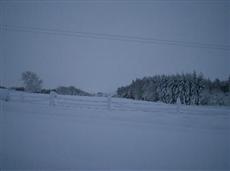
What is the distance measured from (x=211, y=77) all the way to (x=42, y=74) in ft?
12.5

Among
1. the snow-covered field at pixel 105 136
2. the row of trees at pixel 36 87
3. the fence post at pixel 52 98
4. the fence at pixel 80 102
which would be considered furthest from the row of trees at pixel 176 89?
the fence post at pixel 52 98

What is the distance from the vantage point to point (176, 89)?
5.36 m

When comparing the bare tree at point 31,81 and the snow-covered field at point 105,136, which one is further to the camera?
the bare tree at point 31,81

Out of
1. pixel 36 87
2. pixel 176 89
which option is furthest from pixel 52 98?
pixel 176 89

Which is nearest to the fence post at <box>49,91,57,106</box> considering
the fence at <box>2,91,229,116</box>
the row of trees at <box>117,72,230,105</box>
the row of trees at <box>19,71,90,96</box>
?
the fence at <box>2,91,229,116</box>

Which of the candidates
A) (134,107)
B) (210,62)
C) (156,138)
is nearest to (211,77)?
(210,62)

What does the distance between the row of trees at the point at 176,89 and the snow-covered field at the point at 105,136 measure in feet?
1.83

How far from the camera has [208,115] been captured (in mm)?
4754

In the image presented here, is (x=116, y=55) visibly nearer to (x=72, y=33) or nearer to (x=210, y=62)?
(x=72, y=33)

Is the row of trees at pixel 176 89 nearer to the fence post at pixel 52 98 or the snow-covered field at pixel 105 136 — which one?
the snow-covered field at pixel 105 136

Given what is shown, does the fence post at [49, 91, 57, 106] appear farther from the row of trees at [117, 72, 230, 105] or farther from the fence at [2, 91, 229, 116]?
the row of trees at [117, 72, 230, 105]

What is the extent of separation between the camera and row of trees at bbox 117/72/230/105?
495 cm

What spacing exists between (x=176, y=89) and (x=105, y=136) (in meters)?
2.99

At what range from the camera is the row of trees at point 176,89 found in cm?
495
